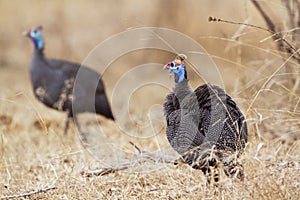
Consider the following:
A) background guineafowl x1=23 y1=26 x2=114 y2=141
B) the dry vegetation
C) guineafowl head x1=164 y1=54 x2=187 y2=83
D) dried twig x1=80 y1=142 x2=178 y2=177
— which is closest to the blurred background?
the dry vegetation

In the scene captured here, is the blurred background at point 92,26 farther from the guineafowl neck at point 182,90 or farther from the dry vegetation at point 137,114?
the guineafowl neck at point 182,90

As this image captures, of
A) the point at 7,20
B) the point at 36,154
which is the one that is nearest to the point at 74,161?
the point at 36,154

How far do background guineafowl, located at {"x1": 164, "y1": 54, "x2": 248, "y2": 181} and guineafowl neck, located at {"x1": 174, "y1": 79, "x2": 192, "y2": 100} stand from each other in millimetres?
50

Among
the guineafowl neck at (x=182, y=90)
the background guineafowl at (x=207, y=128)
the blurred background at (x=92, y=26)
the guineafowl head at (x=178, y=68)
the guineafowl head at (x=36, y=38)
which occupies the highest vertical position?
the guineafowl head at (x=178, y=68)

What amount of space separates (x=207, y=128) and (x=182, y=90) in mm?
301

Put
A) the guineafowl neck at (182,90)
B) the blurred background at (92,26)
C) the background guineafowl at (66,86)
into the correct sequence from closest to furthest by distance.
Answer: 1. the guineafowl neck at (182,90)
2. the background guineafowl at (66,86)
3. the blurred background at (92,26)

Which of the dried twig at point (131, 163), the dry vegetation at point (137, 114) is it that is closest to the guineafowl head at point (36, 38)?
the dry vegetation at point (137, 114)

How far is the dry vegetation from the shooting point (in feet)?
9.83

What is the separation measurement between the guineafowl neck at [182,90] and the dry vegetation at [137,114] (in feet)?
1.07

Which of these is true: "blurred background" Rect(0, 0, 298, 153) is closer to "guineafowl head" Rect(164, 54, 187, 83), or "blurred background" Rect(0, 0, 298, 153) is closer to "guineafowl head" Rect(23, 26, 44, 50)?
"guineafowl head" Rect(23, 26, 44, 50)

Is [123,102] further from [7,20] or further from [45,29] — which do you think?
[7,20]

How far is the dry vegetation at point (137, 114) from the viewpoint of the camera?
2996 mm

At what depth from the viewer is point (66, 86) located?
5.49m

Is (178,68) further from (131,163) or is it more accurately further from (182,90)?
(131,163)
